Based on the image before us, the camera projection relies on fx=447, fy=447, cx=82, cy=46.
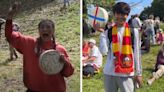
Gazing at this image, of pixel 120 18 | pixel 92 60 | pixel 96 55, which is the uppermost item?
pixel 120 18

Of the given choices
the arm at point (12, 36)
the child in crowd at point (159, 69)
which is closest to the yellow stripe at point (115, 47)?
the arm at point (12, 36)

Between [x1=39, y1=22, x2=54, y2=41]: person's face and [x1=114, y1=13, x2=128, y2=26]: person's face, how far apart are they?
73 centimetres

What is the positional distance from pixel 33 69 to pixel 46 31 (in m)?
0.40

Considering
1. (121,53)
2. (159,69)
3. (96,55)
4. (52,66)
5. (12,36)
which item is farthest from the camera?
(159,69)

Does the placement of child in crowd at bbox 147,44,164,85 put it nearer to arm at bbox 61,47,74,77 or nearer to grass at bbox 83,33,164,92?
grass at bbox 83,33,164,92

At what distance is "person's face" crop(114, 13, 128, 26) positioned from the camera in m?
4.75

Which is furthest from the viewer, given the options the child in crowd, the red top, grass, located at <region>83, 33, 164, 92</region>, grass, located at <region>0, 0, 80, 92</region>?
the child in crowd

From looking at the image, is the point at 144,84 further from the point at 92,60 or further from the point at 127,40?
the point at 127,40

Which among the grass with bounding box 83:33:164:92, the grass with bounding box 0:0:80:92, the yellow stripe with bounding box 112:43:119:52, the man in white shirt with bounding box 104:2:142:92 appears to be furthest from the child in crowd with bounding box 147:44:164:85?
the yellow stripe with bounding box 112:43:119:52

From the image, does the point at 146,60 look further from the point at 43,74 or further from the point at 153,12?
the point at 43,74

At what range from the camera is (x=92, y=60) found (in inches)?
350

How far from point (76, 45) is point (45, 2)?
815 mm

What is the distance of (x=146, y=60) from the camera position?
35.9 feet

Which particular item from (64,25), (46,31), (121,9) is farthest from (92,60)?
(46,31)
